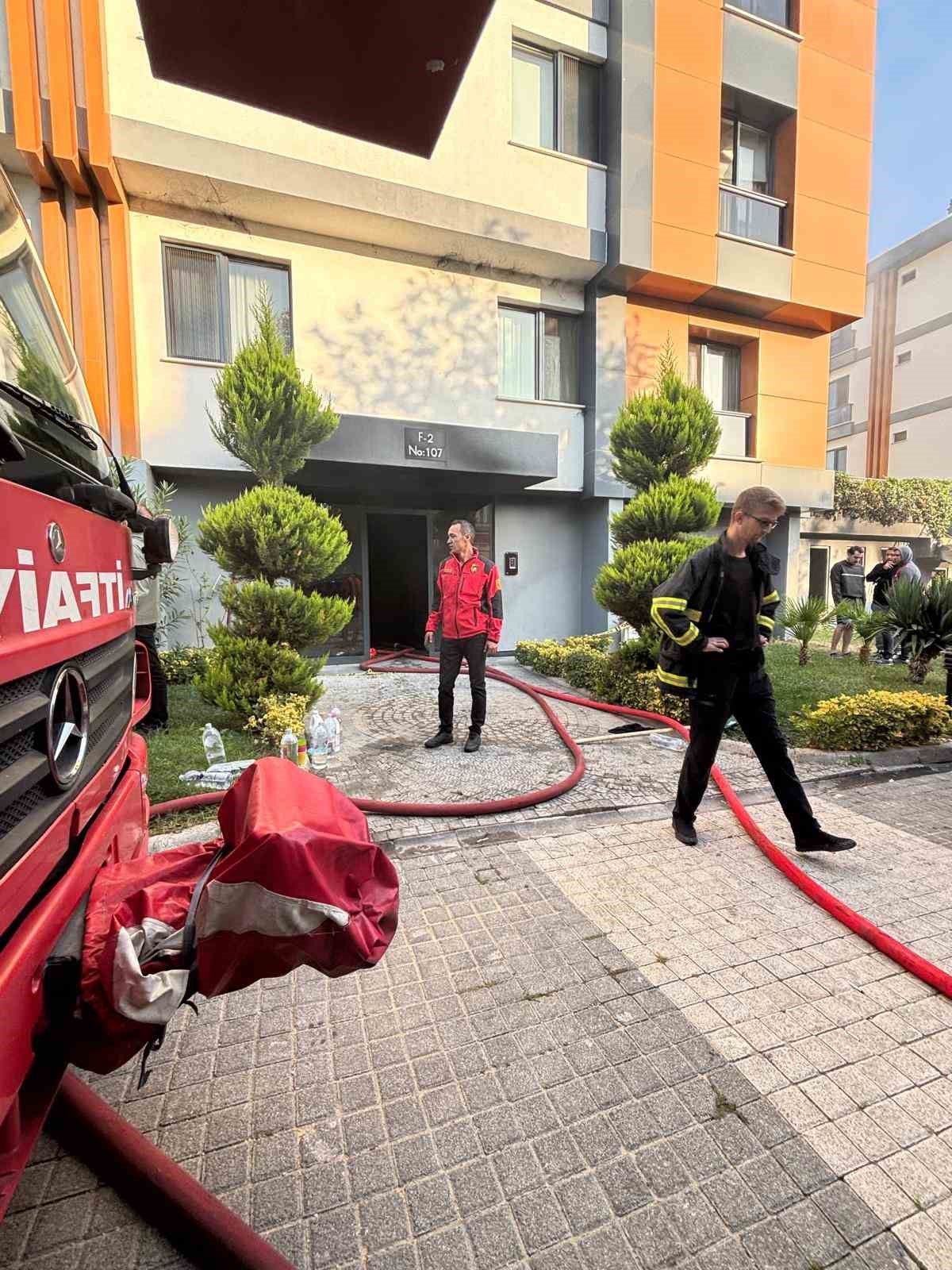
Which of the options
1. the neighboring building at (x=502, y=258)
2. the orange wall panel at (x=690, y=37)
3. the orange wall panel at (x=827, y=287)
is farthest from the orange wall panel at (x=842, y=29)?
the orange wall panel at (x=827, y=287)

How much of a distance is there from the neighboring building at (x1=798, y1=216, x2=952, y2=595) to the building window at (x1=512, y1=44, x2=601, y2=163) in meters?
22.2

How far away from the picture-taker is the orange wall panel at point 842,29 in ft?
37.6

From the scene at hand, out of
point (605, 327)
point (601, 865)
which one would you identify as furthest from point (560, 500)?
point (601, 865)

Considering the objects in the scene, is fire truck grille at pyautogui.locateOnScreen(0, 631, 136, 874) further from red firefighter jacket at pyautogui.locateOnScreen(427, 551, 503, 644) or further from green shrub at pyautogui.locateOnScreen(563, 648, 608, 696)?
green shrub at pyautogui.locateOnScreen(563, 648, 608, 696)

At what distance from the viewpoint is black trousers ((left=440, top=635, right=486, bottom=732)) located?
5.36m

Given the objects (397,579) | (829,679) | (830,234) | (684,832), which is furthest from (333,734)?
(830,234)

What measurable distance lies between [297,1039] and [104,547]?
67.2 inches

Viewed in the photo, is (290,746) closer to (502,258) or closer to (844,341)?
(502,258)

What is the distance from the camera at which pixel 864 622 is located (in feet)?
26.9

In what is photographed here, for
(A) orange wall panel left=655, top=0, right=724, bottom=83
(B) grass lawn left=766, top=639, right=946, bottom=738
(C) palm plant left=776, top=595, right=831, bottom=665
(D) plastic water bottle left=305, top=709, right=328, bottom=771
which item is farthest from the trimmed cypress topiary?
(A) orange wall panel left=655, top=0, right=724, bottom=83

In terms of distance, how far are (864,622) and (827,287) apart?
25.1ft

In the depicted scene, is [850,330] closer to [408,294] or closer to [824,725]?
[408,294]

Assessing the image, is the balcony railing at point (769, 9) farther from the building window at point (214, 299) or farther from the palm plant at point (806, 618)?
the palm plant at point (806, 618)

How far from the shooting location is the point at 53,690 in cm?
125
